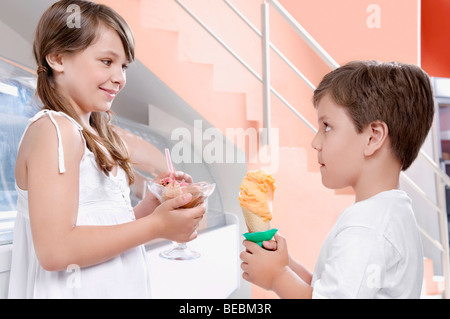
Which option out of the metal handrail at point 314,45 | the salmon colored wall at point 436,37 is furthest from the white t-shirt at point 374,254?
the salmon colored wall at point 436,37

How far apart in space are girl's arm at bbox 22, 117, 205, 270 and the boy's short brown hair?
1.42 ft

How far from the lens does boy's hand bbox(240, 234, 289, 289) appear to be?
2.47ft

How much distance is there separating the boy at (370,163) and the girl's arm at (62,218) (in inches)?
9.2

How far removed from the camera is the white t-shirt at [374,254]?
0.63 m

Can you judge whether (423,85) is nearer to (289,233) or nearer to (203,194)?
(203,194)

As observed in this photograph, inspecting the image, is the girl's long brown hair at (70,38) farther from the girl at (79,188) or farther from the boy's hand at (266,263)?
the boy's hand at (266,263)

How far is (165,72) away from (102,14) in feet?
3.63

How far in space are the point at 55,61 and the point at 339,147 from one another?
63 cm

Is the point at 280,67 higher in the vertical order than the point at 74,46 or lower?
higher

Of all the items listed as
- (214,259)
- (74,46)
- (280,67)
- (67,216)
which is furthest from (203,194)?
(280,67)

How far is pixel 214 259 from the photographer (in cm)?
203

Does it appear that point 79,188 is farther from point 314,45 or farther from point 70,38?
point 314,45

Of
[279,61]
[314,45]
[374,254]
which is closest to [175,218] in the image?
[374,254]

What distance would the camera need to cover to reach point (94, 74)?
84 cm
